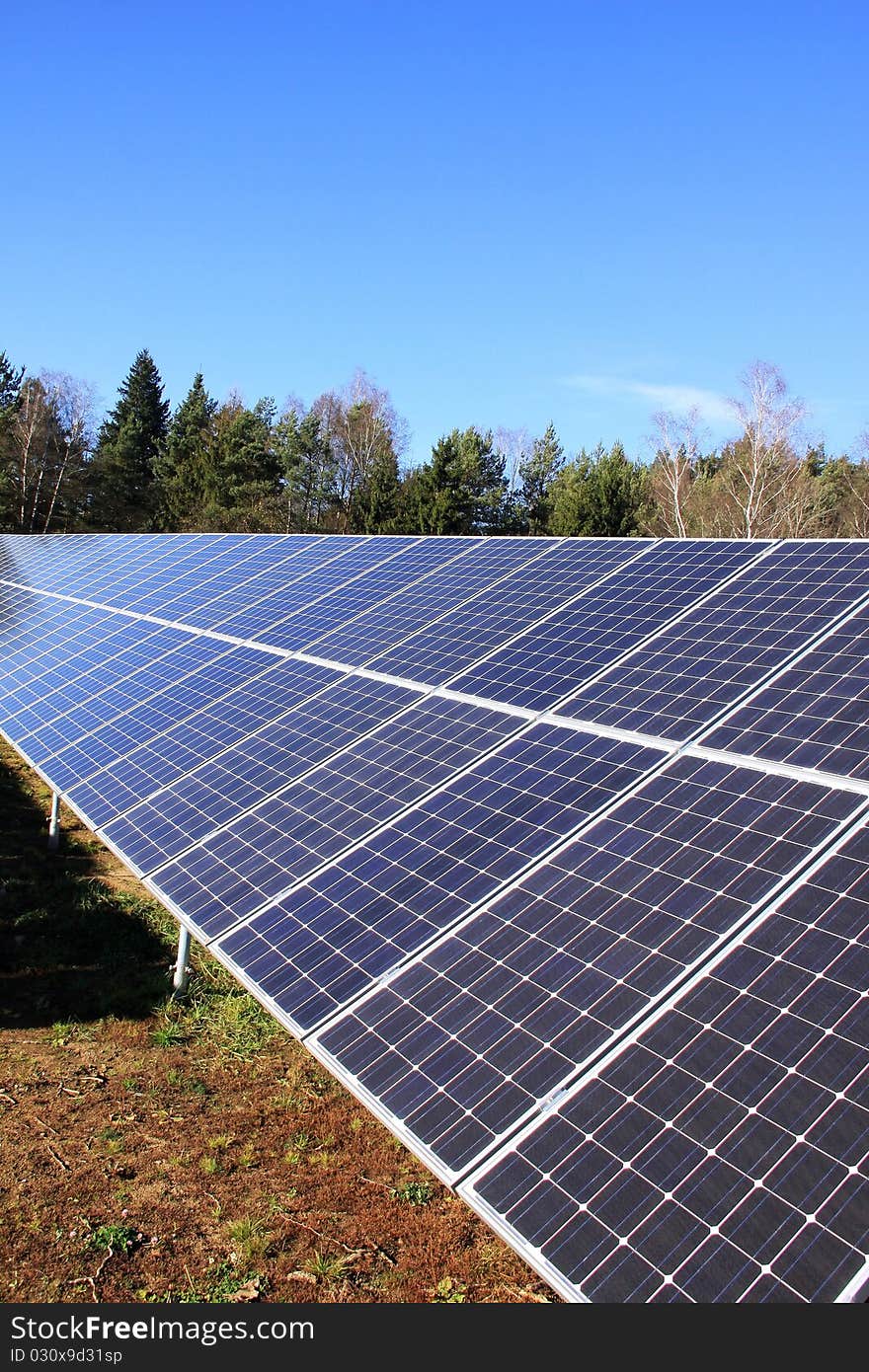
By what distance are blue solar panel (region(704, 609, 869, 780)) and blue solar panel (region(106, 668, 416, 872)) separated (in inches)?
181

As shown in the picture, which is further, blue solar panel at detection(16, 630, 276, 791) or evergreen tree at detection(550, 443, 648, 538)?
evergreen tree at detection(550, 443, 648, 538)

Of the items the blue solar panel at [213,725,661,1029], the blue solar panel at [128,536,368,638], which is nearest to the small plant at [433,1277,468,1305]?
the blue solar panel at [213,725,661,1029]

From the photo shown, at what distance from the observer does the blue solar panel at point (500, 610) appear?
1348cm

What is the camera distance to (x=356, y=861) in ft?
30.7

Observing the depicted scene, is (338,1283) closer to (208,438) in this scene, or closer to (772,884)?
(772,884)

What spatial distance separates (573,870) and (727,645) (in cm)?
458

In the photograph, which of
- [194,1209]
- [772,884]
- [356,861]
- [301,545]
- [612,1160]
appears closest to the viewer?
[612,1160]

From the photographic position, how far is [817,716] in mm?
9258

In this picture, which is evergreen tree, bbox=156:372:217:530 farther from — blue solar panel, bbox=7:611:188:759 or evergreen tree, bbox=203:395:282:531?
blue solar panel, bbox=7:611:188:759

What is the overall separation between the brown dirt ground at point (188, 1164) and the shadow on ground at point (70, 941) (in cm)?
4

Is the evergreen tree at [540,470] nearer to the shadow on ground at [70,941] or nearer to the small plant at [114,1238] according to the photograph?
the shadow on ground at [70,941]

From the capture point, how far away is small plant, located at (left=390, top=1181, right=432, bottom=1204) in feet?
30.0

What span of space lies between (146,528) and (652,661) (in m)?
71.8

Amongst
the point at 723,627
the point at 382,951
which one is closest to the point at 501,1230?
the point at 382,951
